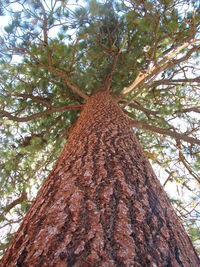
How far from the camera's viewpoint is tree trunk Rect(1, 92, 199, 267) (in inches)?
36.9

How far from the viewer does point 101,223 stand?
3.53 ft

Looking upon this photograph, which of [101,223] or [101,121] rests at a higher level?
[101,121]

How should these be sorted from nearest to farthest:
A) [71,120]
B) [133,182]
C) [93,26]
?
[133,182], [93,26], [71,120]

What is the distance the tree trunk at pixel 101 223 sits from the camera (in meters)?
0.94

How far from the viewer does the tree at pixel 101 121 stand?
3.58 feet

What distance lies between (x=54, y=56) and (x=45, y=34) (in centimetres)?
58

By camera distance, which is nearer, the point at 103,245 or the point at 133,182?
the point at 103,245

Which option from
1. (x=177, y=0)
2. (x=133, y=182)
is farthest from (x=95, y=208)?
(x=177, y=0)

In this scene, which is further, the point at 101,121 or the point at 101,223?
the point at 101,121

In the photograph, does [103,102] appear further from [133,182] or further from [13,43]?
[133,182]

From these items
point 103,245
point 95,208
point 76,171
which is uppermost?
point 76,171

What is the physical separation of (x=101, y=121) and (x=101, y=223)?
1.70 meters

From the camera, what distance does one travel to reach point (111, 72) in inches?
175

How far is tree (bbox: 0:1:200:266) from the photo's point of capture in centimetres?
109
